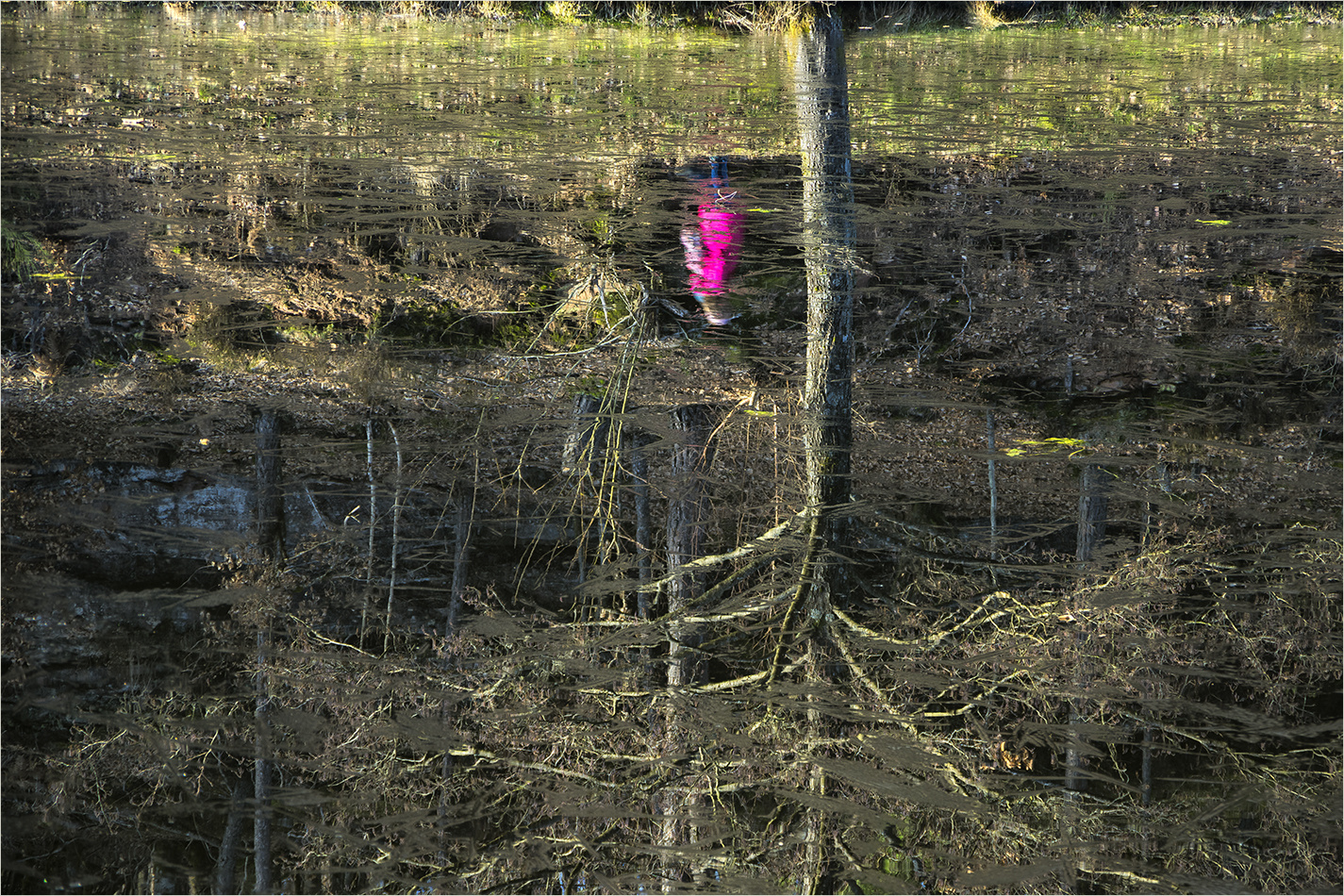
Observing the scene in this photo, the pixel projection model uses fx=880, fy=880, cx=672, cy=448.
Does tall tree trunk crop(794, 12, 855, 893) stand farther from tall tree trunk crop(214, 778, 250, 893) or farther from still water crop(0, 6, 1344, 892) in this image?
tall tree trunk crop(214, 778, 250, 893)

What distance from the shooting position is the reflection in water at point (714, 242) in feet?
17.6

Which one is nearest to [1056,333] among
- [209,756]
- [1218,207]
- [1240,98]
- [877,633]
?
[1218,207]

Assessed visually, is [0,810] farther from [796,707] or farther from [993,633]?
[993,633]

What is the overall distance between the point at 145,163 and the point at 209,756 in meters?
5.74

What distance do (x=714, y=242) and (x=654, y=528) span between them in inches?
115

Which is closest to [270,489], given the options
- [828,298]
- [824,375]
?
[824,375]

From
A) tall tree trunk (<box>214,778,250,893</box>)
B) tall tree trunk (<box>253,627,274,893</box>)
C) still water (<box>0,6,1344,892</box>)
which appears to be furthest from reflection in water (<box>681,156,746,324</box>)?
tall tree trunk (<box>214,778,250,893</box>)

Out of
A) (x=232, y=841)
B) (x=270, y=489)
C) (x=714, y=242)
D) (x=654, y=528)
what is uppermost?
(x=714, y=242)

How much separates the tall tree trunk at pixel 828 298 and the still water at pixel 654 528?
69 millimetres

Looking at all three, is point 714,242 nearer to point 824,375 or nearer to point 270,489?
point 824,375

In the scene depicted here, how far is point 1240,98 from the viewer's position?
866cm

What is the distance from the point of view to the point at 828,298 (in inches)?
201

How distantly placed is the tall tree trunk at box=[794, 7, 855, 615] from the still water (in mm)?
69

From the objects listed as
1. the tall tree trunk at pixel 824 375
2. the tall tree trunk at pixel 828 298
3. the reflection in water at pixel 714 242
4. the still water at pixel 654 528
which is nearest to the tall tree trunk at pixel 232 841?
the still water at pixel 654 528
